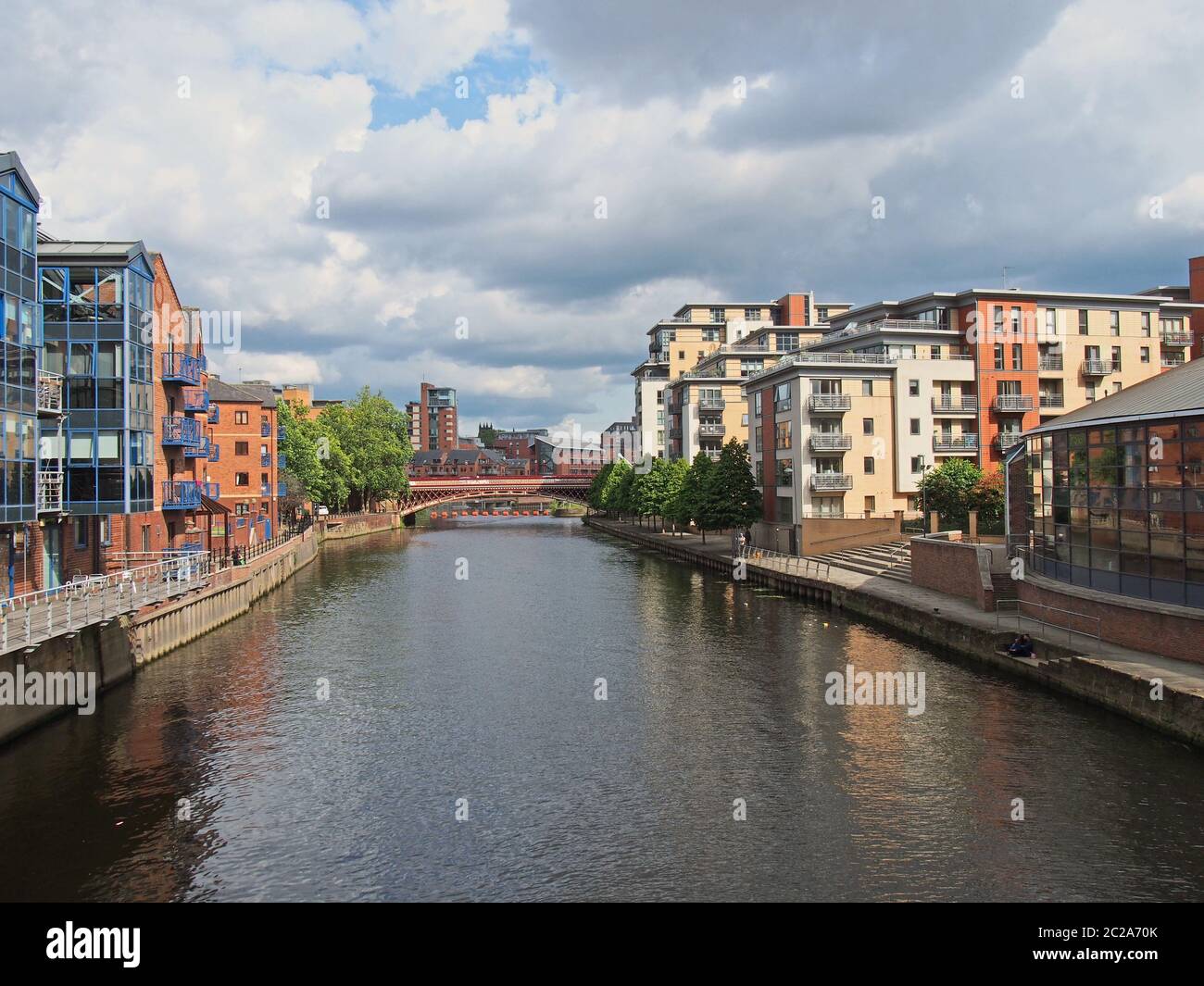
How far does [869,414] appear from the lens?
59.2 m

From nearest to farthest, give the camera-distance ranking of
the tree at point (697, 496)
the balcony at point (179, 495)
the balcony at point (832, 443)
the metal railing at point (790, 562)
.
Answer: the balcony at point (179, 495) → the metal railing at point (790, 562) → the balcony at point (832, 443) → the tree at point (697, 496)

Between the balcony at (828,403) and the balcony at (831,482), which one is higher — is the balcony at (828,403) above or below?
above

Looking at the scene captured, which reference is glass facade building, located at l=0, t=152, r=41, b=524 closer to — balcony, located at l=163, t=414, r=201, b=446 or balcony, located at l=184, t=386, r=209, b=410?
balcony, located at l=163, t=414, r=201, b=446

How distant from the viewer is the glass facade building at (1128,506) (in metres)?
23.9

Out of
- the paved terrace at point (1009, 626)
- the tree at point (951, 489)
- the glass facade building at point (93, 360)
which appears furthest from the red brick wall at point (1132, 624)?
the glass facade building at point (93, 360)

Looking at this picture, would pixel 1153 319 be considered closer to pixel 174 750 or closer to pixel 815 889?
pixel 815 889

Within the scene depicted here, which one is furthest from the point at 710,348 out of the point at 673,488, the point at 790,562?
the point at 790,562

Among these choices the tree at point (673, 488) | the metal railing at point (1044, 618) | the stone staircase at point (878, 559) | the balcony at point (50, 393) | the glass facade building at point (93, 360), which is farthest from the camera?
the tree at point (673, 488)

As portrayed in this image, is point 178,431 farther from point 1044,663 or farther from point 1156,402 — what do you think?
point 1156,402

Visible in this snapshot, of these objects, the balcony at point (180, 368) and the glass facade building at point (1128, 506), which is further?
the balcony at point (180, 368)

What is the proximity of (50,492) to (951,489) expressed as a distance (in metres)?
45.6

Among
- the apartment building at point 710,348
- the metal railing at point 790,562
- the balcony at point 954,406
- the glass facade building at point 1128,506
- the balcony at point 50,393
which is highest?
the apartment building at point 710,348

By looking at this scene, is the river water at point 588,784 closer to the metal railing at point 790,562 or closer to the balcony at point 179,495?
the balcony at point 179,495

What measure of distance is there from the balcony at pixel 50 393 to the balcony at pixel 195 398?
14944 millimetres
